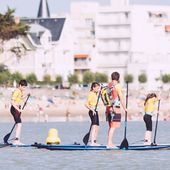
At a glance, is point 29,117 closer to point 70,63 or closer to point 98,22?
point 70,63

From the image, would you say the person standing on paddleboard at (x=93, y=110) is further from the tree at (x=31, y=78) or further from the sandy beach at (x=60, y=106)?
the tree at (x=31, y=78)

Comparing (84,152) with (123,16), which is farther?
(123,16)

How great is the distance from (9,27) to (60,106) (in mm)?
15022

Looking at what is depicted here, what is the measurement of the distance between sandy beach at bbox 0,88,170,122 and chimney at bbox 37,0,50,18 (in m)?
32.3

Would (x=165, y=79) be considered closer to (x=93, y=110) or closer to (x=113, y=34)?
(x=113, y=34)

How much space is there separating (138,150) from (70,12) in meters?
111

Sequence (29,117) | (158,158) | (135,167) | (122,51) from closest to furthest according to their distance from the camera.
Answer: (135,167)
(158,158)
(29,117)
(122,51)

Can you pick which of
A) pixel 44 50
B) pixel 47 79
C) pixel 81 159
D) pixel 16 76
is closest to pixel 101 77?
pixel 44 50

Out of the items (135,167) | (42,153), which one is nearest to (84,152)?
(42,153)

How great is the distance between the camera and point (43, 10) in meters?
140

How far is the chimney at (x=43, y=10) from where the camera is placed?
137 metres

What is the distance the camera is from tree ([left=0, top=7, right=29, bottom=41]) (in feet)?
331

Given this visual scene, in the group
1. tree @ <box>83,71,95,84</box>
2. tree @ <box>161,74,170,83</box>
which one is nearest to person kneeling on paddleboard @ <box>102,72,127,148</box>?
tree @ <box>83,71,95,84</box>

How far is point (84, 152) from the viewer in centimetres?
3159
